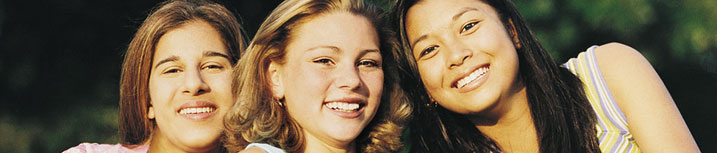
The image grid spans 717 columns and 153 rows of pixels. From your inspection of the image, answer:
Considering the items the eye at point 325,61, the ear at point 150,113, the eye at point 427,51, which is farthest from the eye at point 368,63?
the ear at point 150,113

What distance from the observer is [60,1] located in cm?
452

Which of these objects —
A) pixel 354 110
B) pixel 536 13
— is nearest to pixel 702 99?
pixel 536 13

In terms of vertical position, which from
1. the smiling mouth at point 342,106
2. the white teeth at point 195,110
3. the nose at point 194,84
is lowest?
the white teeth at point 195,110

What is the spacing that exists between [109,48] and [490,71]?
253 cm

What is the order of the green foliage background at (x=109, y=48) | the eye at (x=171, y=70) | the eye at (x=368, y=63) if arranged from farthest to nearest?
the green foliage background at (x=109, y=48), the eye at (x=171, y=70), the eye at (x=368, y=63)

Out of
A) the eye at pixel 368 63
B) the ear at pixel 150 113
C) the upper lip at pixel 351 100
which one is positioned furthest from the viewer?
the ear at pixel 150 113

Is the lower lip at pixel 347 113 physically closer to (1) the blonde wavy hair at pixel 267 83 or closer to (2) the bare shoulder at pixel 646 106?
(1) the blonde wavy hair at pixel 267 83

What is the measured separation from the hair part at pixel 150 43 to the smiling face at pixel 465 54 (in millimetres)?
751

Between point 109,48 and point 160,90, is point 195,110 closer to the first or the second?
point 160,90

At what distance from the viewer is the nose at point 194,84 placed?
10.1 ft

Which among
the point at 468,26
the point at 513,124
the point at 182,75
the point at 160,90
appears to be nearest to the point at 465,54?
the point at 468,26

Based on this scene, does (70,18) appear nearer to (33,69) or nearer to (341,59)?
(33,69)

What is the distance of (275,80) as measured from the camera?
114 inches

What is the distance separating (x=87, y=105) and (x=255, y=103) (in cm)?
223
